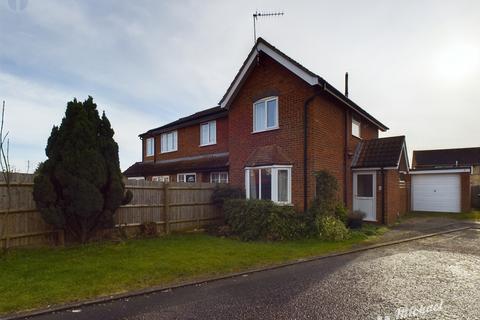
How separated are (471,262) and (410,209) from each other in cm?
1635

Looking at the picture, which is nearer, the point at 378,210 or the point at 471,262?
the point at 471,262

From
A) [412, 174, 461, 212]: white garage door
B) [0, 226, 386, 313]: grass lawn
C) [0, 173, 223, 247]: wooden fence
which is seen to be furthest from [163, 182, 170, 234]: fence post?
[412, 174, 461, 212]: white garage door

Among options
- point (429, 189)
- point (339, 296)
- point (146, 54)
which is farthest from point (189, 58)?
point (429, 189)

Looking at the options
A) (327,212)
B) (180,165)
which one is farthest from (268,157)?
(180,165)

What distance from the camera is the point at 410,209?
23.2m

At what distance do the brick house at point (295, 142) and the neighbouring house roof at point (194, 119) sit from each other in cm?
25

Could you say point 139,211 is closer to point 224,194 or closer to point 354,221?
point 224,194

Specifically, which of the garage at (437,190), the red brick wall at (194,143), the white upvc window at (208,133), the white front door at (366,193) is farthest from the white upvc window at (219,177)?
the garage at (437,190)

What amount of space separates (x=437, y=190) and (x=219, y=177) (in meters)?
15.3

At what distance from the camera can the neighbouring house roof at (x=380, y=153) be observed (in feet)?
47.9

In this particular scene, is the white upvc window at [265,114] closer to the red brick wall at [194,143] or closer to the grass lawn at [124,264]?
the red brick wall at [194,143]

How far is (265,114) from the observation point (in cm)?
1431

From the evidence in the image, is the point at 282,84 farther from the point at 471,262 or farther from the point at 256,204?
the point at 471,262

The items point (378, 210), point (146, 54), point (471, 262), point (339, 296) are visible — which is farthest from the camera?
point (378, 210)
